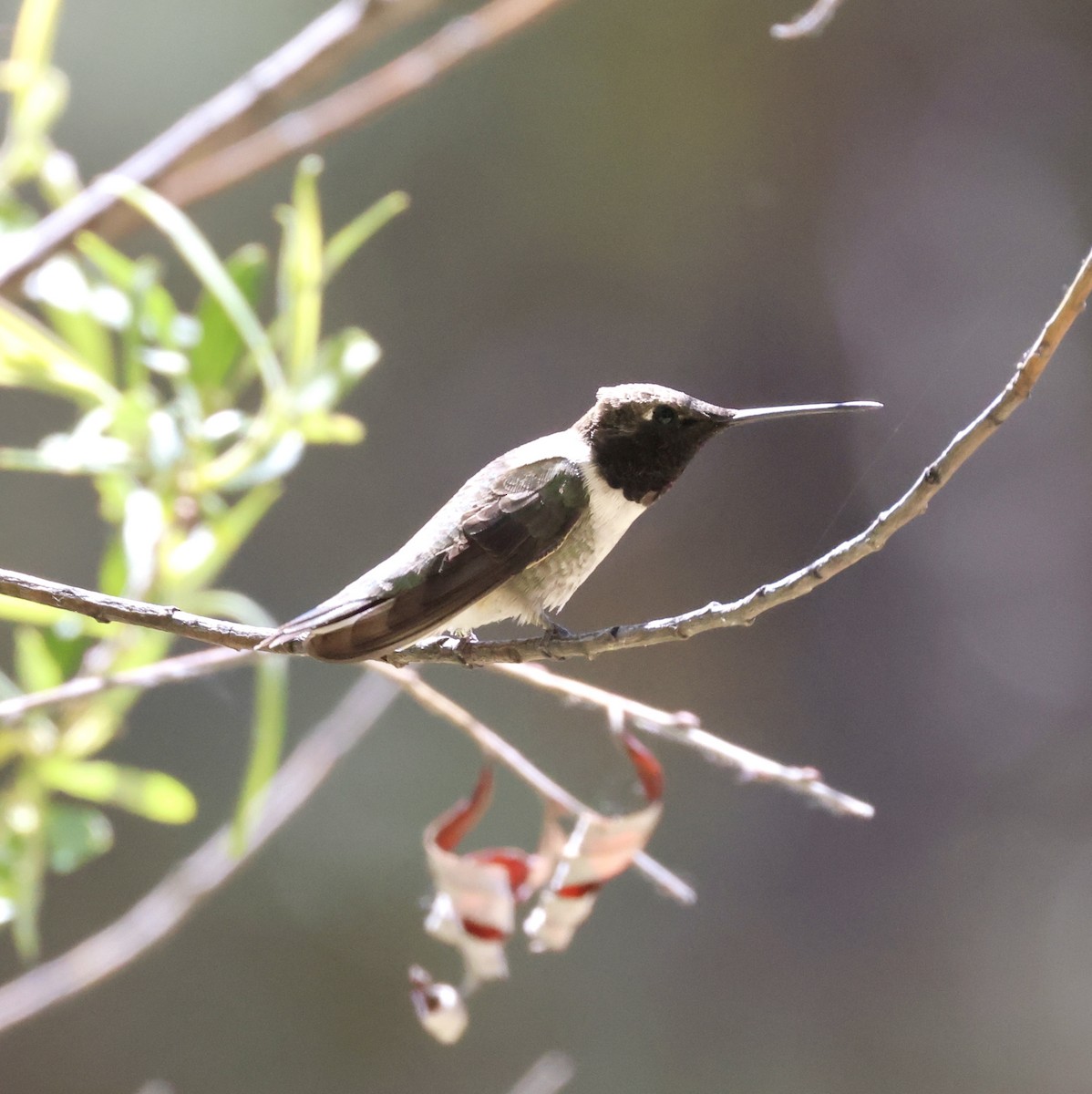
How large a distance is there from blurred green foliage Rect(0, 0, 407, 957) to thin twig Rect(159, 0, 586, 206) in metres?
0.23

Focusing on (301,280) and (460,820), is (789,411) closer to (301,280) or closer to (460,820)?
(460,820)

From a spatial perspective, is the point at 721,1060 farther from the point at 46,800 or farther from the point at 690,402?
the point at 690,402

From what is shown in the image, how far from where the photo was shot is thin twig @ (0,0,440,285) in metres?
1.34

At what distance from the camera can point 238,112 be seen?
1420 millimetres

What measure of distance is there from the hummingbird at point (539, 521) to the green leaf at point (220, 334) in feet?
1.27

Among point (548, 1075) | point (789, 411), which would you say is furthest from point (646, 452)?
point (548, 1075)

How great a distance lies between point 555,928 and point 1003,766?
129cm

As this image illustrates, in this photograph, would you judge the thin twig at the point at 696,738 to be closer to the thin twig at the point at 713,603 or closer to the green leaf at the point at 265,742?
the thin twig at the point at 713,603

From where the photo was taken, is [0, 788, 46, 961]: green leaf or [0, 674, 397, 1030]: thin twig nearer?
[0, 788, 46, 961]: green leaf

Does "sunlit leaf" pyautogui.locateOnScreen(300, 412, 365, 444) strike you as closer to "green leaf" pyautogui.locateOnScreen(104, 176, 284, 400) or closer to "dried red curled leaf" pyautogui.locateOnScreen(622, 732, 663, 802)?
"green leaf" pyautogui.locateOnScreen(104, 176, 284, 400)

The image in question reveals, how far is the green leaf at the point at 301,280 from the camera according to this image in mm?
1192

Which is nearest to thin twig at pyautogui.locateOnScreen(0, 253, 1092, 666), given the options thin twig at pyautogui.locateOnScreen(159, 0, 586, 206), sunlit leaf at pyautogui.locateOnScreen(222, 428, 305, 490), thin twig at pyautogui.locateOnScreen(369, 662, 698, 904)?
thin twig at pyautogui.locateOnScreen(369, 662, 698, 904)

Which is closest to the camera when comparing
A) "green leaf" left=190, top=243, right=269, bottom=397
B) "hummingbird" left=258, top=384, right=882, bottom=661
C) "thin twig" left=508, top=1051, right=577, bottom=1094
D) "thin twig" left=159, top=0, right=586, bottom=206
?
"hummingbird" left=258, top=384, right=882, bottom=661

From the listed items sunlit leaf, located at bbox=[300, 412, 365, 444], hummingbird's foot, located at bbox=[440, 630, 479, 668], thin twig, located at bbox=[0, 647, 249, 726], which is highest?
sunlit leaf, located at bbox=[300, 412, 365, 444]
